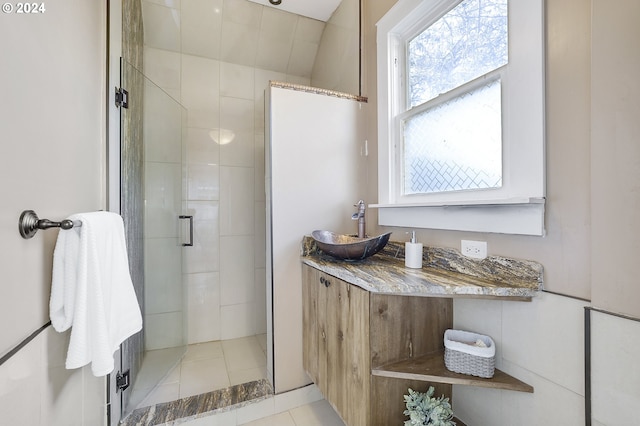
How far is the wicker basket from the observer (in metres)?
1.02

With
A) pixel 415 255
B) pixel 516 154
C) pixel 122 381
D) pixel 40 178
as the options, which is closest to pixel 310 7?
pixel 516 154

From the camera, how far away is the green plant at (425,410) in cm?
105

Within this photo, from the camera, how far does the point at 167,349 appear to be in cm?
203

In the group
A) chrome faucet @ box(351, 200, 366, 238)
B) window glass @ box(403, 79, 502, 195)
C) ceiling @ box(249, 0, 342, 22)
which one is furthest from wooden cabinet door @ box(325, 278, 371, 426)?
ceiling @ box(249, 0, 342, 22)

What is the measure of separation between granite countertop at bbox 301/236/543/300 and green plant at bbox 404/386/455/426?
0.47 metres

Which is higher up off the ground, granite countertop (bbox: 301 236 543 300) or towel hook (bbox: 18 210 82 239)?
towel hook (bbox: 18 210 82 239)

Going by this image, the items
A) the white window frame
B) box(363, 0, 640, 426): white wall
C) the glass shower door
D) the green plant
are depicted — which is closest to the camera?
box(363, 0, 640, 426): white wall

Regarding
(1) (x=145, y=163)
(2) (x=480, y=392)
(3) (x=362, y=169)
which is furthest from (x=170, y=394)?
(3) (x=362, y=169)

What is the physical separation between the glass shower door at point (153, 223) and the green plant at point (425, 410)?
1493 millimetres

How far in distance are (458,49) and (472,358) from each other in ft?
4.60

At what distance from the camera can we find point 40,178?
72 centimetres

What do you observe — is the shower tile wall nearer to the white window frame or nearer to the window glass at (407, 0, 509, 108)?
the window glass at (407, 0, 509, 108)

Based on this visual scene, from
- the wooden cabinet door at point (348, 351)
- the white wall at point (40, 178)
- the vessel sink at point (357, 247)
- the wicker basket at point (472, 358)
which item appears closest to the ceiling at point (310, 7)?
the white wall at point (40, 178)

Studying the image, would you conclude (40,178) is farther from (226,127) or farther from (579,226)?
(226,127)
